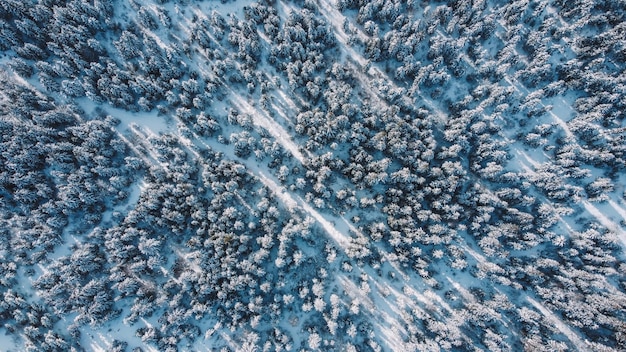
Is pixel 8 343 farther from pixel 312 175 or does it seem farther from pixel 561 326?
pixel 561 326

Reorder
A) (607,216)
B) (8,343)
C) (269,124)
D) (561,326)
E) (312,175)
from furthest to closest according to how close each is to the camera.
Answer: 1. (269,124)
2. (607,216)
3. (312,175)
4. (561,326)
5. (8,343)

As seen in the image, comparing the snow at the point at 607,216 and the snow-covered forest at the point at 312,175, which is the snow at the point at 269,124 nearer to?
the snow-covered forest at the point at 312,175

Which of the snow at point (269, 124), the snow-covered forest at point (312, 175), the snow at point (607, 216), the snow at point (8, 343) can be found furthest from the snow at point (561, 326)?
the snow at point (8, 343)

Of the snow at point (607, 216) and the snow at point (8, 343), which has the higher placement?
the snow at point (607, 216)

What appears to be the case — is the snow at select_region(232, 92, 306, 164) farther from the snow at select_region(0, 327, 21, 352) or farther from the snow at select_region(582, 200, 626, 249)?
the snow at select_region(0, 327, 21, 352)

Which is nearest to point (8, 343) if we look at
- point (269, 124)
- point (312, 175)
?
point (269, 124)

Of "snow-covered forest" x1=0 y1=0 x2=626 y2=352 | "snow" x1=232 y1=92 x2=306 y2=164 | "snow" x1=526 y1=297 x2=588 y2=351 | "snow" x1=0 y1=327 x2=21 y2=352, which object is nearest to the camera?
"snow" x1=0 y1=327 x2=21 y2=352

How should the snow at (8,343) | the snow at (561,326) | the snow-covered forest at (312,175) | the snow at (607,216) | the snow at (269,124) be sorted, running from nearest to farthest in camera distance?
the snow at (8,343)
the snow-covered forest at (312,175)
the snow at (561,326)
the snow at (607,216)
the snow at (269,124)

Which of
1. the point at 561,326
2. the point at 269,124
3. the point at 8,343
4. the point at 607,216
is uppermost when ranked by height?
the point at 607,216

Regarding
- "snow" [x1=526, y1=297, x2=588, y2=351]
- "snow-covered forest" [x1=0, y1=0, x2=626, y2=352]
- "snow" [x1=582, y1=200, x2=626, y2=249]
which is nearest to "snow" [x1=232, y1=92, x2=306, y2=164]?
"snow-covered forest" [x1=0, y1=0, x2=626, y2=352]
